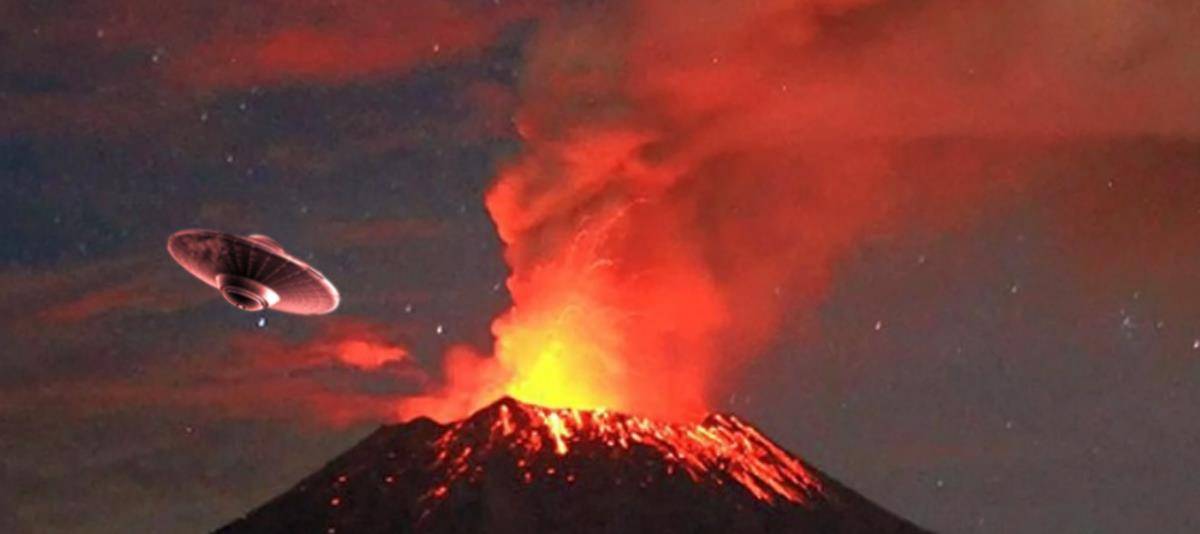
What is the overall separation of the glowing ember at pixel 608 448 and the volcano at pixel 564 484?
0.19m

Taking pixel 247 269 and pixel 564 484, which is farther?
pixel 564 484

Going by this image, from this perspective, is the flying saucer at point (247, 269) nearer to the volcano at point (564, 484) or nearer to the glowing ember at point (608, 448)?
the volcano at point (564, 484)

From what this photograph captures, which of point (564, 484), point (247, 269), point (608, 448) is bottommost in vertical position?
point (247, 269)

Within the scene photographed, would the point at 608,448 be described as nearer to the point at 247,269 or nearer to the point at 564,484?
the point at 564,484

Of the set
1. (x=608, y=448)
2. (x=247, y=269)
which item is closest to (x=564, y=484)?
(x=608, y=448)

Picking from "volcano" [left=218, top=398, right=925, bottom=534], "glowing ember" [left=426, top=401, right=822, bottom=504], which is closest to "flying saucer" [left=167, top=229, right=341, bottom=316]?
"volcano" [left=218, top=398, right=925, bottom=534]

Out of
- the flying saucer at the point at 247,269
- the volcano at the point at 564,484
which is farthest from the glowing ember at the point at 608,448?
the flying saucer at the point at 247,269

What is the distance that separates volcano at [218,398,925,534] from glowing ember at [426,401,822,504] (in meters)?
0.19

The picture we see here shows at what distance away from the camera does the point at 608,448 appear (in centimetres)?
16650

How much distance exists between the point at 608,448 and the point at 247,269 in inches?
3777

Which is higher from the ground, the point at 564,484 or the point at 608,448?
the point at 608,448

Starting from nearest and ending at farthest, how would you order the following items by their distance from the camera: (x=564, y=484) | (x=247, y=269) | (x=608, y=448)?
(x=247, y=269)
(x=564, y=484)
(x=608, y=448)

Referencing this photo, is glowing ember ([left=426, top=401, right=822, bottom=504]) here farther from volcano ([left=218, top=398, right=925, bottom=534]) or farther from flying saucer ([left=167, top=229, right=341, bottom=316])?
flying saucer ([left=167, top=229, right=341, bottom=316])

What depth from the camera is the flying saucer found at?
7356cm
